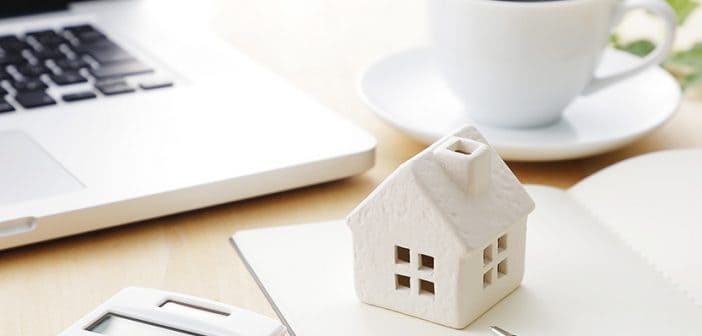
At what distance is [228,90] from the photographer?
81cm

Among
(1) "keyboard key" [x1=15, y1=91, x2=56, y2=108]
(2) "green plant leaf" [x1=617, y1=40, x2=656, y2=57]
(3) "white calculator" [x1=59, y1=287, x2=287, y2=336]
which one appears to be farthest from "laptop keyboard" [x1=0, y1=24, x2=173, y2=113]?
(2) "green plant leaf" [x1=617, y1=40, x2=656, y2=57]

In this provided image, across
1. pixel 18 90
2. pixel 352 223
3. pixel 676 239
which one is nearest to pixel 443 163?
pixel 352 223

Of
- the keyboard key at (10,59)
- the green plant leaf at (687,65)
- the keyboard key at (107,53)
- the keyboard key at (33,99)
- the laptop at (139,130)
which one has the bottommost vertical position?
the green plant leaf at (687,65)

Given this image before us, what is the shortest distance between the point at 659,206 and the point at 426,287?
0.19 metres

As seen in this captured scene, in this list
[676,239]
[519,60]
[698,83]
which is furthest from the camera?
[698,83]

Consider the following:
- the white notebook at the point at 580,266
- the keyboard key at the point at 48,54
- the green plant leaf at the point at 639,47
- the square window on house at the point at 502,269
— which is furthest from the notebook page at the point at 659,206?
the keyboard key at the point at 48,54

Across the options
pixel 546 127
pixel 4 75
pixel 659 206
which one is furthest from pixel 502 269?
pixel 4 75

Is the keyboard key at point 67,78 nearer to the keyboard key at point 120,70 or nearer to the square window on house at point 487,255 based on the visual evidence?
the keyboard key at point 120,70

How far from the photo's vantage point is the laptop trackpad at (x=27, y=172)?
638 mm

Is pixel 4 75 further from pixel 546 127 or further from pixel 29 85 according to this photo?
pixel 546 127

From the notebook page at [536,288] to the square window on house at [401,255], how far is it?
0.08ft

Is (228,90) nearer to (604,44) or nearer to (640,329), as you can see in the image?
(604,44)

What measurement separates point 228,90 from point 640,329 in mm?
398

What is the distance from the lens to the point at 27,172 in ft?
2.20
